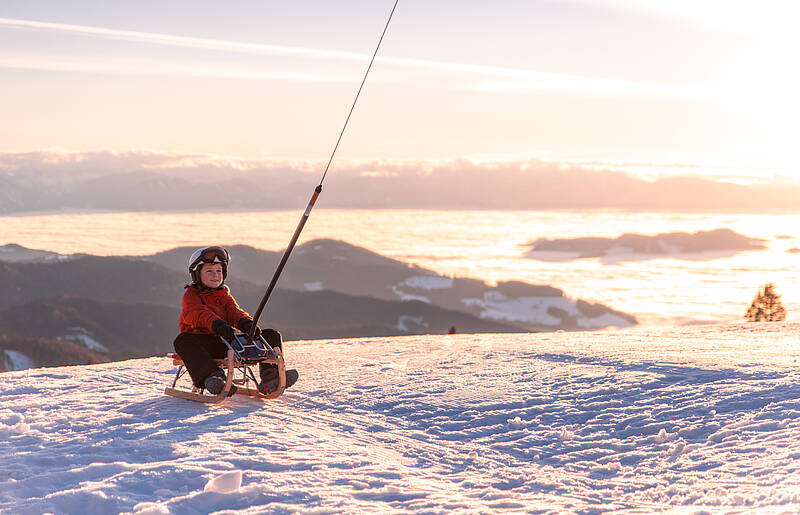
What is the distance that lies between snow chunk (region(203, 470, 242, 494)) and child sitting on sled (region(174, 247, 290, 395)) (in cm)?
245

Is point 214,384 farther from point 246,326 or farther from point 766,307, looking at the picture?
point 766,307

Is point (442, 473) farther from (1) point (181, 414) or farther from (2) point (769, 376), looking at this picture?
(2) point (769, 376)

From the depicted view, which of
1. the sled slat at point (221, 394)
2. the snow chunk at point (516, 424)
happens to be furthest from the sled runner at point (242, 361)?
the snow chunk at point (516, 424)

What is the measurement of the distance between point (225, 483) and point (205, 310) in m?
3.09

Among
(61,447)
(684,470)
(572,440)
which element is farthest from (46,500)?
(684,470)

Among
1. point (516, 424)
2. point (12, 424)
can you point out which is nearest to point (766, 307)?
point (516, 424)

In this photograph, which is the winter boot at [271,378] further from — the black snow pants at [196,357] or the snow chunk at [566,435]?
the snow chunk at [566,435]

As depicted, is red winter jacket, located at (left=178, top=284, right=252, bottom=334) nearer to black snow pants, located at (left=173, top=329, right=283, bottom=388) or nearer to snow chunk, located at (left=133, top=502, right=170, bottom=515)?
black snow pants, located at (left=173, top=329, right=283, bottom=388)

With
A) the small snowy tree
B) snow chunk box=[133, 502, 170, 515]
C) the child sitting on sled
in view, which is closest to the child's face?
the child sitting on sled

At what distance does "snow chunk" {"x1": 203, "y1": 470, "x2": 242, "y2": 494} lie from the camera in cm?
531

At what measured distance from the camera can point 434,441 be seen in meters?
7.12

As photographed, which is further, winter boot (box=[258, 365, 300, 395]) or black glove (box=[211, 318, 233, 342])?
winter boot (box=[258, 365, 300, 395])

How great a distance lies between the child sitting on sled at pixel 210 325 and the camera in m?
7.89

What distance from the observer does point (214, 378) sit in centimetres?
775
